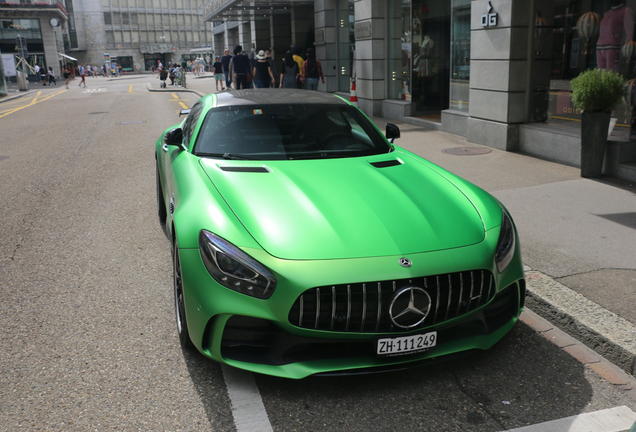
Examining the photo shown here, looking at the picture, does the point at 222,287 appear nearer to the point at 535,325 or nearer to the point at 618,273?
the point at 535,325

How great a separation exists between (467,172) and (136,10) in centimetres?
11194

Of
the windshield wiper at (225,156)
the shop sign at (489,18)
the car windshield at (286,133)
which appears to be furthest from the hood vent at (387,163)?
the shop sign at (489,18)

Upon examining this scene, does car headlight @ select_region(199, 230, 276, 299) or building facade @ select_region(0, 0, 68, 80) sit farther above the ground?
building facade @ select_region(0, 0, 68, 80)

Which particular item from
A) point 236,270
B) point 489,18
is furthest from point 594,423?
point 489,18

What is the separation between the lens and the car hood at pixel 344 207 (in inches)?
122

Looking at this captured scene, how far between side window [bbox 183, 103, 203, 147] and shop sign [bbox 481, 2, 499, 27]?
6.72 m

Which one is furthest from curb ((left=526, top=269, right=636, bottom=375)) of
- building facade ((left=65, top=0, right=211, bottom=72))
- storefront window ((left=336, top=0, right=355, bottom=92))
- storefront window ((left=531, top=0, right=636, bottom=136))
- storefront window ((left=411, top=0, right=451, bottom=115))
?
building facade ((left=65, top=0, right=211, bottom=72))

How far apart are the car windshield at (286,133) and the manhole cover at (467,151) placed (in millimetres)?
5453

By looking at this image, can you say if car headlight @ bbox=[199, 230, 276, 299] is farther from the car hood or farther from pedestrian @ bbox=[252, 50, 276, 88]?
pedestrian @ bbox=[252, 50, 276, 88]

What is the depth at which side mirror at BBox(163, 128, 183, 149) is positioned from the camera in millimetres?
4929

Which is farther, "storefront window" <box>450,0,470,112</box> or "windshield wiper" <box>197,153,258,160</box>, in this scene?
"storefront window" <box>450,0,470,112</box>

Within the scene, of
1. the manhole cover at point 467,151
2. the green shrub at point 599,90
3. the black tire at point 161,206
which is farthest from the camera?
the manhole cover at point 467,151

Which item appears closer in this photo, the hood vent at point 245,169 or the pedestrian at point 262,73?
the hood vent at point 245,169

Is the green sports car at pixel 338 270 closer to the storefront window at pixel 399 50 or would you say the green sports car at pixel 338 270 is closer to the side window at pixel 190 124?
the side window at pixel 190 124
